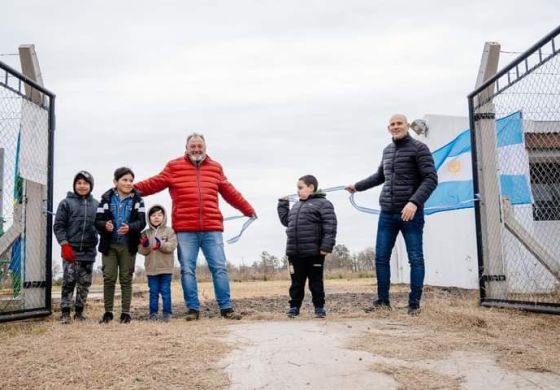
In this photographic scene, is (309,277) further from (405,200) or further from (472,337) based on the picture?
(472,337)

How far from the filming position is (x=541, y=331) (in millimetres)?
4863

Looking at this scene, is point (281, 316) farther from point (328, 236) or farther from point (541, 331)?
point (541, 331)

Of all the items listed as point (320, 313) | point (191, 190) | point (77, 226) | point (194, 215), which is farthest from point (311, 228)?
point (77, 226)

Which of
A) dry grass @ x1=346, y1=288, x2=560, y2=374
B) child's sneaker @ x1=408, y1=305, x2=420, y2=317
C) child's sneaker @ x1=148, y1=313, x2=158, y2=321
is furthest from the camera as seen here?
child's sneaker @ x1=148, y1=313, x2=158, y2=321

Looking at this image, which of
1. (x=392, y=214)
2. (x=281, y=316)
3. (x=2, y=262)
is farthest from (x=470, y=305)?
(x=2, y=262)

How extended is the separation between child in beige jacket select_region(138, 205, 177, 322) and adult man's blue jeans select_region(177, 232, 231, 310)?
0.48 ft

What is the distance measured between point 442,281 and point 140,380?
364 inches

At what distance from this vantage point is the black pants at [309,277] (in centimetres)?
621

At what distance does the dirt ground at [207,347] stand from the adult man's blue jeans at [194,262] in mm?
330

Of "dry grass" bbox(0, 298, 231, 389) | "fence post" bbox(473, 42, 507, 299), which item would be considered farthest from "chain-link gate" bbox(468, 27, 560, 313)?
"dry grass" bbox(0, 298, 231, 389)

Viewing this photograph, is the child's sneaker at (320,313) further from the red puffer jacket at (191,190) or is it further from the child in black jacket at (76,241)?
the child in black jacket at (76,241)

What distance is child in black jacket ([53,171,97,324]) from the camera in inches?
245

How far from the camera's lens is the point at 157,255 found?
6.50 meters

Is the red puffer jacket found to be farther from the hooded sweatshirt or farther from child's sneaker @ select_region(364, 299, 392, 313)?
child's sneaker @ select_region(364, 299, 392, 313)
